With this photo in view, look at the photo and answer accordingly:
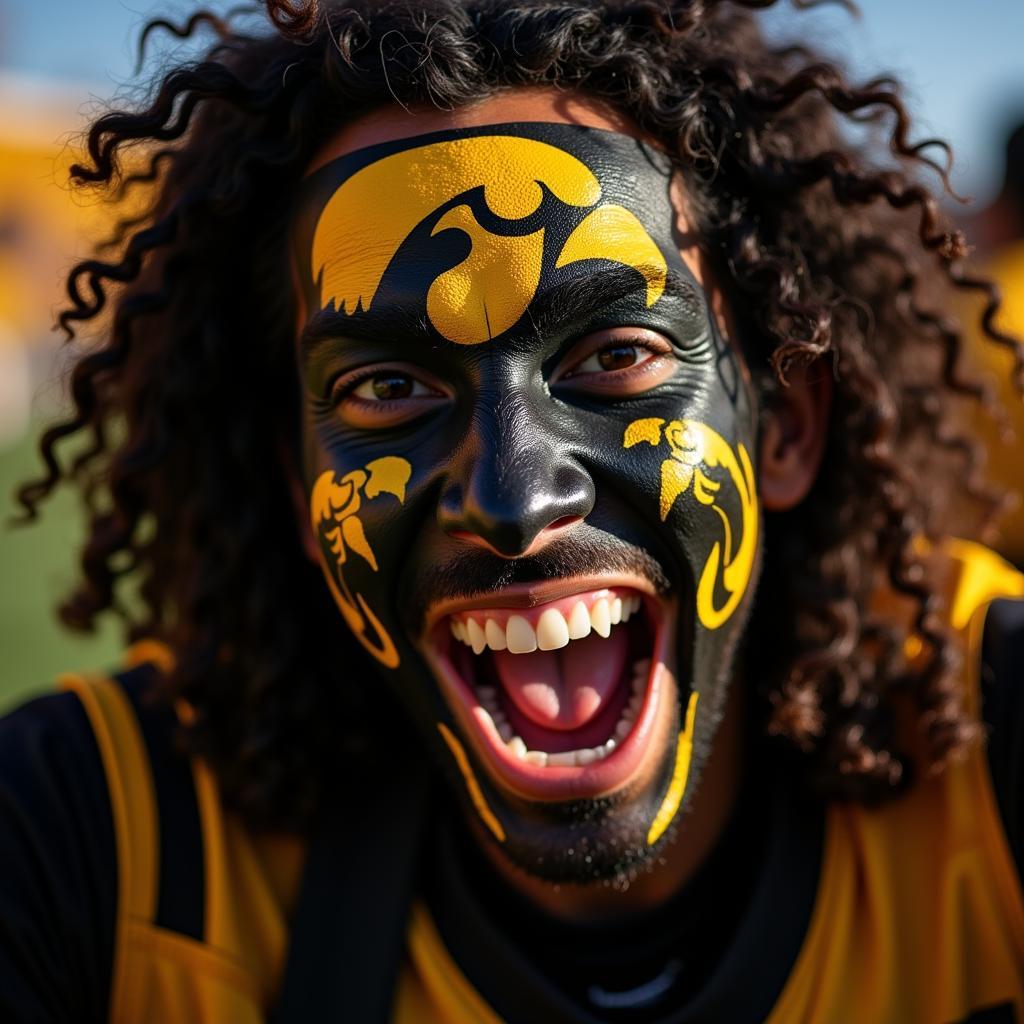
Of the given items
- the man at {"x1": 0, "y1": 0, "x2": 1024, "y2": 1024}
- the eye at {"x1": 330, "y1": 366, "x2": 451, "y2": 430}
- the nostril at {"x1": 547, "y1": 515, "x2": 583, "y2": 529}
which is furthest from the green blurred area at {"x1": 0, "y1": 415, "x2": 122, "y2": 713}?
the nostril at {"x1": 547, "y1": 515, "x2": 583, "y2": 529}

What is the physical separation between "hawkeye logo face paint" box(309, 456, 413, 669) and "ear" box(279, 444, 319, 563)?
0.11 m

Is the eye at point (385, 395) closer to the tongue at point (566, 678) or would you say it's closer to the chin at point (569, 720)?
the chin at point (569, 720)

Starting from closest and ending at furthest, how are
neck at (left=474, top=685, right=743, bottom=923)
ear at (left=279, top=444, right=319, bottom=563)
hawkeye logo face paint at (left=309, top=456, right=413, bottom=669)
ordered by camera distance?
hawkeye logo face paint at (left=309, top=456, right=413, bottom=669) < neck at (left=474, top=685, right=743, bottom=923) < ear at (left=279, top=444, right=319, bottom=563)

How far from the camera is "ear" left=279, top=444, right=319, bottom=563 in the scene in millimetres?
2363

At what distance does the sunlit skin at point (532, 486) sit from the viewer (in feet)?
6.36

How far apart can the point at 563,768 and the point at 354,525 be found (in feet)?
1.81

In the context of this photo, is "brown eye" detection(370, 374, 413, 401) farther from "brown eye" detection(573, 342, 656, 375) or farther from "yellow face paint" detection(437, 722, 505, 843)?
"yellow face paint" detection(437, 722, 505, 843)

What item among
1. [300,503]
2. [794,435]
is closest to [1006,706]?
[794,435]

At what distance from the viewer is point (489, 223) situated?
77.5 inches

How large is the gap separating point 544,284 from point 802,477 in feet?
2.41

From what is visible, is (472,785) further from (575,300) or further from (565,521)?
(575,300)

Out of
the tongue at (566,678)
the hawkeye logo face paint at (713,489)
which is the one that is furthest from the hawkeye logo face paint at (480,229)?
the tongue at (566,678)

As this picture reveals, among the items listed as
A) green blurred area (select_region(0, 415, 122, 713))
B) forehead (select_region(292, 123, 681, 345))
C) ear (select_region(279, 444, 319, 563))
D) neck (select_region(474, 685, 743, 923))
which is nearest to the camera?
forehead (select_region(292, 123, 681, 345))

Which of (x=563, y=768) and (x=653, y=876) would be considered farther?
(x=653, y=876)
